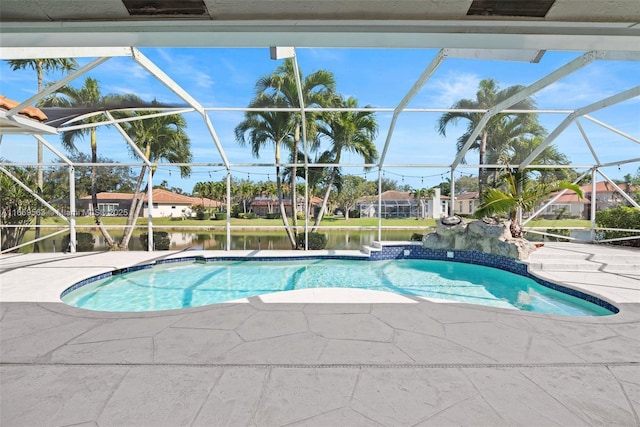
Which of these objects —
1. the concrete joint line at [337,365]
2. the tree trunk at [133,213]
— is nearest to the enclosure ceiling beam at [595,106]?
the concrete joint line at [337,365]

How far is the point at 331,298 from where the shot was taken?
4391mm

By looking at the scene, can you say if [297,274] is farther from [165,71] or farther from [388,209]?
[388,209]

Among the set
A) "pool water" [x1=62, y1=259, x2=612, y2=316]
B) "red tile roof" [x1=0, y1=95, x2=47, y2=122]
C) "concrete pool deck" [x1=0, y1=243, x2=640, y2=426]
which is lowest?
"pool water" [x1=62, y1=259, x2=612, y2=316]

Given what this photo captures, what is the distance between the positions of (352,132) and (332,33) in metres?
10.4

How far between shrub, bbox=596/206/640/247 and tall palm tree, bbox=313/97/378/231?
315 inches

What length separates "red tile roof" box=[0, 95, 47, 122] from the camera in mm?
5105

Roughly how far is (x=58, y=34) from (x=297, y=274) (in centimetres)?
693

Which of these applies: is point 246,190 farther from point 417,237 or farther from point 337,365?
point 337,365

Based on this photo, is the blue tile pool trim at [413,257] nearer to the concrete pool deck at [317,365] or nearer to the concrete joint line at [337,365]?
A: the concrete pool deck at [317,365]

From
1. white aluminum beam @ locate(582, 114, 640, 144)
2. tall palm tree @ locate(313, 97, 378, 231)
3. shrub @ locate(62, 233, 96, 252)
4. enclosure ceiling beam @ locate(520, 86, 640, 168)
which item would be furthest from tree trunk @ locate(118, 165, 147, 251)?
white aluminum beam @ locate(582, 114, 640, 144)

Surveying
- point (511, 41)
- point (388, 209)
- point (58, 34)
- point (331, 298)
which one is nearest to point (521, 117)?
point (331, 298)

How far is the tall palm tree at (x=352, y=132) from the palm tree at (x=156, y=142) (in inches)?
205

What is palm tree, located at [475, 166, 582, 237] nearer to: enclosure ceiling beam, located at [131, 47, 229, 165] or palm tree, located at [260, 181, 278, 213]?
enclosure ceiling beam, located at [131, 47, 229, 165]

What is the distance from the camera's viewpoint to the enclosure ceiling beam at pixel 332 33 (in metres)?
1.54
